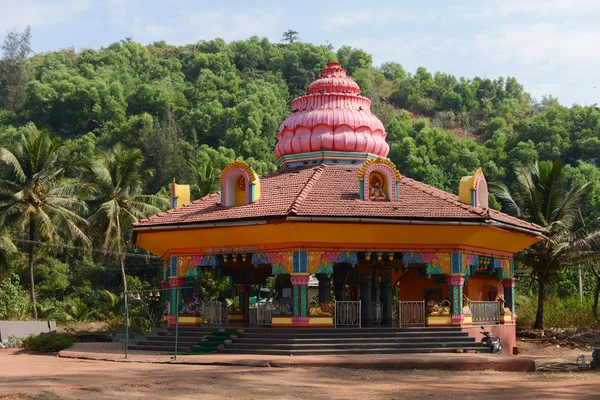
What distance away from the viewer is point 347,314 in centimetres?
2725

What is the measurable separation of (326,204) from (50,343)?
10.8m

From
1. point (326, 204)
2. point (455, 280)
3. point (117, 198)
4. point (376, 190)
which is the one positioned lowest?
point (455, 280)

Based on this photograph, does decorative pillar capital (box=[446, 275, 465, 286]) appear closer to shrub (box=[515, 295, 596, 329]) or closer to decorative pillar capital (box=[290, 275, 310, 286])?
decorative pillar capital (box=[290, 275, 310, 286])

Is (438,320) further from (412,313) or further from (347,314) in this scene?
(347,314)

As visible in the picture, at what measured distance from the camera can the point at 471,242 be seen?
91.9 ft

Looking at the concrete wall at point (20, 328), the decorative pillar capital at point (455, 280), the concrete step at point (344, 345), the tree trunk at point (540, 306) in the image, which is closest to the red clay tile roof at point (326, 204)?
the decorative pillar capital at point (455, 280)

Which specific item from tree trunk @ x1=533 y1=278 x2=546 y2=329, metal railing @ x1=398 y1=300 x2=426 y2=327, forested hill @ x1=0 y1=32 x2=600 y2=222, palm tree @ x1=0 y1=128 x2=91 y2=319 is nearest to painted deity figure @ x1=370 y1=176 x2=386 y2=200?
metal railing @ x1=398 y1=300 x2=426 y2=327

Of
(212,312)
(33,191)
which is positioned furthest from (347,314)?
(33,191)

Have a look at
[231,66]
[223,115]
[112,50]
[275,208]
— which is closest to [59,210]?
[275,208]

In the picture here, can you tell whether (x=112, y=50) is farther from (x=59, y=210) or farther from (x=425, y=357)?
(x=425, y=357)

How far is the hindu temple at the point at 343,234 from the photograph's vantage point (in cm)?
2659

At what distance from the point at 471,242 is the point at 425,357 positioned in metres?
6.22

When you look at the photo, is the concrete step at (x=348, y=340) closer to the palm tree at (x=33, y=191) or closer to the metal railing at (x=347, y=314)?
the metal railing at (x=347, y=314)

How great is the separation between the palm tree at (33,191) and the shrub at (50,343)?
9050mm
